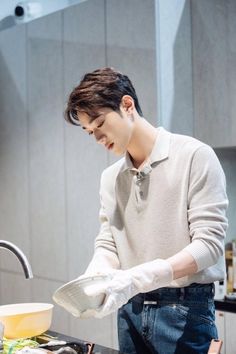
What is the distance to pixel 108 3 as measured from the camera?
123 inches

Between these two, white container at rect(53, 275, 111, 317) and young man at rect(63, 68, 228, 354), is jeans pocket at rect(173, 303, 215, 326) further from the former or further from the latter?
white container at rect(53, 275, 111, 317)

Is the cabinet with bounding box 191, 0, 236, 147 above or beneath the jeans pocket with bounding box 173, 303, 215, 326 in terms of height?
above

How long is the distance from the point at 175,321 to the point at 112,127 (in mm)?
579

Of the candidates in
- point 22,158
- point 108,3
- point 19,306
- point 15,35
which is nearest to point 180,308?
point 19,306

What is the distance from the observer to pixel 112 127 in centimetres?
166

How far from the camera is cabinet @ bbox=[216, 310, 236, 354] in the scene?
273cm

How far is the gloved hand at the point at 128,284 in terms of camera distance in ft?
4.65

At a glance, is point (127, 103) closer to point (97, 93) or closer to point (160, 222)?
point (97, 93)

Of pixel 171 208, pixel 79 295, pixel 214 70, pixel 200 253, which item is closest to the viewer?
pixel 79 295

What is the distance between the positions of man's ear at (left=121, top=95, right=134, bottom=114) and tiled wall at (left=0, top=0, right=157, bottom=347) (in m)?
1.22

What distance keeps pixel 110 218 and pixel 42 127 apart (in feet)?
6.24

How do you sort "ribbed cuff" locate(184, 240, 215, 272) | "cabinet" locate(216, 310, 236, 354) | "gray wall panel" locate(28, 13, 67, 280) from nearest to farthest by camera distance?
"ribbed cuff" locate(184, 240, 215, 272), "cabinet" locate(216, 310, 236, 354), "gray wall panel" locate(28, 13, 67, 280)

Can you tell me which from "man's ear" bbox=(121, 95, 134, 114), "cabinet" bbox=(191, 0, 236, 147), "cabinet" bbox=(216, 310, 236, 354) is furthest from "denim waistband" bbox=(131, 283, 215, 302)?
"cabinet" bbox=(191, 0, 236, 147)

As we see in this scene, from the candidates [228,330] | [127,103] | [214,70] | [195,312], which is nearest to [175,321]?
[195,312]
